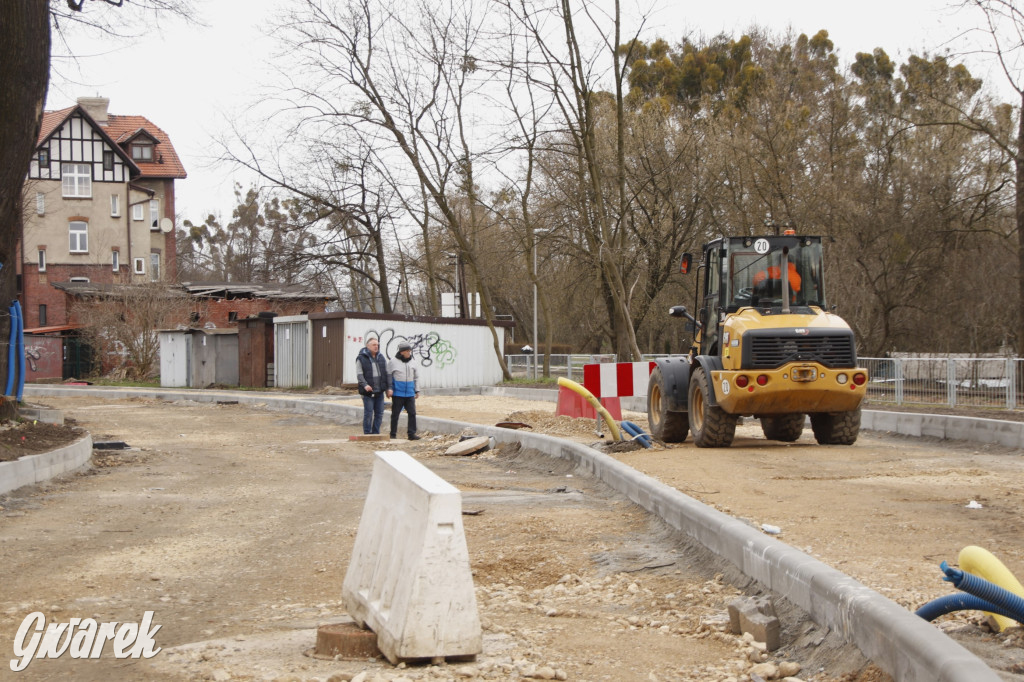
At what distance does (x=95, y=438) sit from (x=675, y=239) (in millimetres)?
24134

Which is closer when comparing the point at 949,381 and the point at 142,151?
the point at 949,381

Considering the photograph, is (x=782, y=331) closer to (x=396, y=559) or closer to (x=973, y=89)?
(x=396, y=559)

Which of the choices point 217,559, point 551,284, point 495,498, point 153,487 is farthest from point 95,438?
point 551,284

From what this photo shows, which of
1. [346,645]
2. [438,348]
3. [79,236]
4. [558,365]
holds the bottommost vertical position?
[346,645]

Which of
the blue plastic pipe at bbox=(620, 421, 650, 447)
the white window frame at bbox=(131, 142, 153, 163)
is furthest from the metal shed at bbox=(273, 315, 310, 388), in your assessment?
the white window frame at bbox=(131, 142, 153, 163)

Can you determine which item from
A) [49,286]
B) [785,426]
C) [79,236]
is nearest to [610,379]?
[785,426]

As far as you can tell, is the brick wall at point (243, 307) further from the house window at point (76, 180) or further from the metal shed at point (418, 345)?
the metal shed at point (418, 345)

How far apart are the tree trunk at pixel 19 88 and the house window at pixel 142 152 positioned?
206ft

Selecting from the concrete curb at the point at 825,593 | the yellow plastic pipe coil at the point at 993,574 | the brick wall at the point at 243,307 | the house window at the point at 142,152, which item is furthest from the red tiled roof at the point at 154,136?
the yellow plastic pipe coil at the point at 993,574

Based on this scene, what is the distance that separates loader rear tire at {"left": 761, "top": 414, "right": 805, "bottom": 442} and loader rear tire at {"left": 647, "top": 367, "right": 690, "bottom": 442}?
126 cm

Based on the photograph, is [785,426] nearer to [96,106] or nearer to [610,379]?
[610,379]

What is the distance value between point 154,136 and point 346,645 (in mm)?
73835

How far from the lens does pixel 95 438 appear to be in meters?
18.1

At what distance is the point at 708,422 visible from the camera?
13758 millimetres
